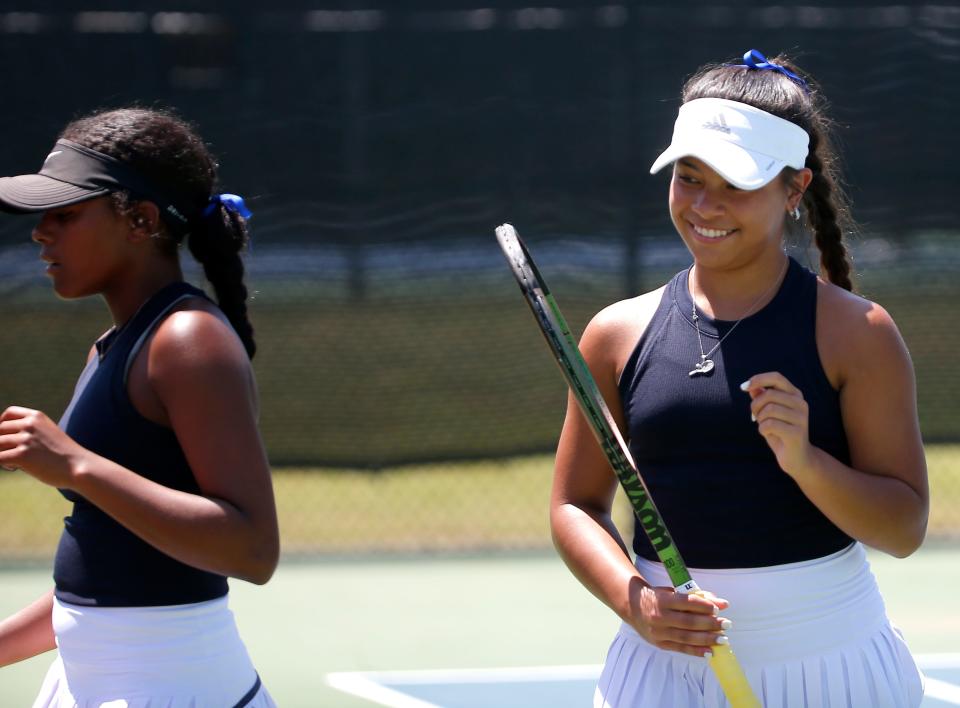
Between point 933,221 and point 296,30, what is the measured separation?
9.72 feet

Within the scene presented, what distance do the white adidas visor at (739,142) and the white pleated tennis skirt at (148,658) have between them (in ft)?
3.27

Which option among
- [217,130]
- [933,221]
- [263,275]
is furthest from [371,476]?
[933,221]

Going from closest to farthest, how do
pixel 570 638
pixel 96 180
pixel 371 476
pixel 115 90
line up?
pixel 96 180
pixel 570 638
pixel 115 90
pixel 371 476

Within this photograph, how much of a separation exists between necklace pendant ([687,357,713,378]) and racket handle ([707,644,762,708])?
0.40m

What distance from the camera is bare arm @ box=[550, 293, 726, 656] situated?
2164 millimetres

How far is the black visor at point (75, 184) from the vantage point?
2.31 meters

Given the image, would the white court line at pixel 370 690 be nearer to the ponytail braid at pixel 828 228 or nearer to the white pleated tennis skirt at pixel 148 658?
the white pleated tennis skirt at pixel 148 658

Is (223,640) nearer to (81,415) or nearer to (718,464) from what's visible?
(81,415)

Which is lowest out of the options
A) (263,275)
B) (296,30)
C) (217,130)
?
(263,275)

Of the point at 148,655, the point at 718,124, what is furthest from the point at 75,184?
the point at 718,124

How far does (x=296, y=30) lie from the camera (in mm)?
6578

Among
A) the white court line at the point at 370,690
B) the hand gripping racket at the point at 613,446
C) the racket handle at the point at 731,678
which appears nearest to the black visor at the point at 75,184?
the hand gripping racket at the point at 613,446

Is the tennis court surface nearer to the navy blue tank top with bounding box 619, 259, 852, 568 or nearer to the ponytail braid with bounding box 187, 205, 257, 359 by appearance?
the ponytail braid with bounding box 187, 205, 257, 359

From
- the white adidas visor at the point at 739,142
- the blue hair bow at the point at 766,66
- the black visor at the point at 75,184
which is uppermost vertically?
the blue hair bow at the point at 766,66
